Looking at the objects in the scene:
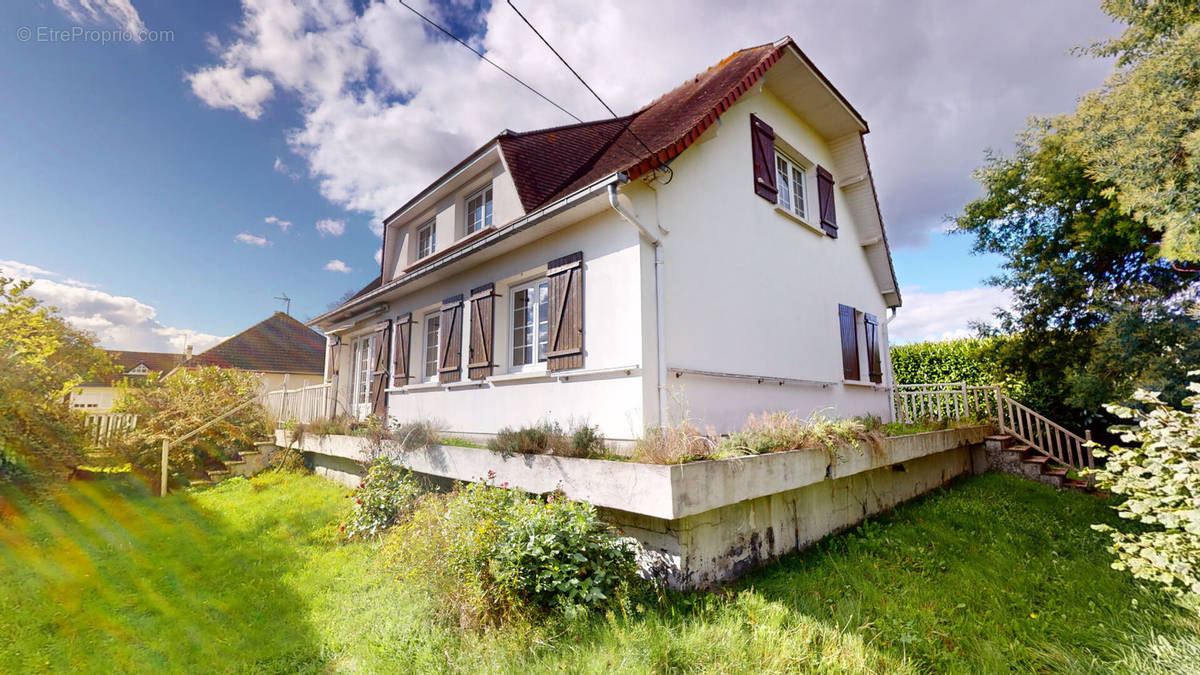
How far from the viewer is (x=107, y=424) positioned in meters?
9.91

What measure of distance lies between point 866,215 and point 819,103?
2.86m

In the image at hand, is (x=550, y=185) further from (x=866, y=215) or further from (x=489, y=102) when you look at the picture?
(x=866, y=215)

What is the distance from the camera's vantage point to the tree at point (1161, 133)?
694 cm

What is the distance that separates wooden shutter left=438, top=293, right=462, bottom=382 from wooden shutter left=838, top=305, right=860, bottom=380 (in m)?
7.09

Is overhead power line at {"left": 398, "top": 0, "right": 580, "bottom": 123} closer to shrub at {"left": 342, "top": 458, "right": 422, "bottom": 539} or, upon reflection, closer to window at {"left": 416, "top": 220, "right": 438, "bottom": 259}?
window at {"left": 416, "top": 220, "right": 438, "bottom": 259}

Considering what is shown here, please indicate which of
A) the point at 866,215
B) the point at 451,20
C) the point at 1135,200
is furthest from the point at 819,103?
the point at 451,20

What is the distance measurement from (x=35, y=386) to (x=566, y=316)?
821 centimetres

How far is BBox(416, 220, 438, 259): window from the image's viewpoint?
10803 mm

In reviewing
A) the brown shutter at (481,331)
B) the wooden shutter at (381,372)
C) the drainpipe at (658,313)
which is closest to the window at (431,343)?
the wooden shutter at (381,372)

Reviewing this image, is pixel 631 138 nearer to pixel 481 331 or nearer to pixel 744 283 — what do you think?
pixel 744 283

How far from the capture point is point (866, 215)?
34.3ft

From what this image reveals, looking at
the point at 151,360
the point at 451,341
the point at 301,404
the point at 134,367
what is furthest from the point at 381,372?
the point at 151,360

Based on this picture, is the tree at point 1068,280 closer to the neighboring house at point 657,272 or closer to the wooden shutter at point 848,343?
the neighboring house at point 657,272

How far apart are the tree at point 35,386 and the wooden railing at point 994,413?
47.1 ft
